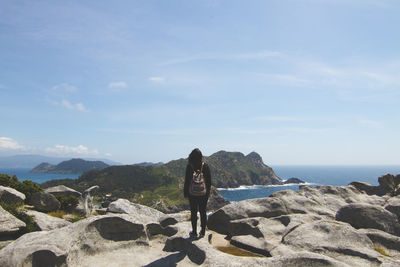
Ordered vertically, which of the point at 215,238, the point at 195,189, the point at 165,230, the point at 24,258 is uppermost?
the point at 195,189

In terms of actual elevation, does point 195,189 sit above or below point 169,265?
above

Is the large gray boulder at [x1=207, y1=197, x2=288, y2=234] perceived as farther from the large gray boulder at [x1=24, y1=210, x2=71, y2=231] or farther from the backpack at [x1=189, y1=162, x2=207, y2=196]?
the large gray boulder at [x1=24, y1=210, x2=71, y2=231]

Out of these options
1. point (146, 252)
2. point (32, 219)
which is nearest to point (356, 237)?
point (146, 252)

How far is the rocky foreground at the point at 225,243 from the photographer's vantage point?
905cm

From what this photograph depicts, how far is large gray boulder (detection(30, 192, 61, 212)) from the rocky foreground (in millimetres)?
6494

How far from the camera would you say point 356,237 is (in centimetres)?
1206

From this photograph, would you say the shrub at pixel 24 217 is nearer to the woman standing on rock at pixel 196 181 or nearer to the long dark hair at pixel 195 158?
the woman standing on rock at pixel 196 181

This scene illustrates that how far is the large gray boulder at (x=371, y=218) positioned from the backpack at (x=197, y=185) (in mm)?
11382

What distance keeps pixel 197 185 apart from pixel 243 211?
877 centimetres

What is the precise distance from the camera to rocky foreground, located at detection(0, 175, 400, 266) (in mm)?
9055

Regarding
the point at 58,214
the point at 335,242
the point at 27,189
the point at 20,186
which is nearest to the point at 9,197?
the point at 27,189

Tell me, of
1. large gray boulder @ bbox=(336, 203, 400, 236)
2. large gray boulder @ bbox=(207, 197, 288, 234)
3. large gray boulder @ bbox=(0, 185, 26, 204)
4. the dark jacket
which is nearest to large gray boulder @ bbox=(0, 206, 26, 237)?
large gray boulder @ bbox=(0, 185, 26, 204)

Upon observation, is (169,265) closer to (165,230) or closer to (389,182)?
(165,230)

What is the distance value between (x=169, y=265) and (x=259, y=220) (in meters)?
8.39
